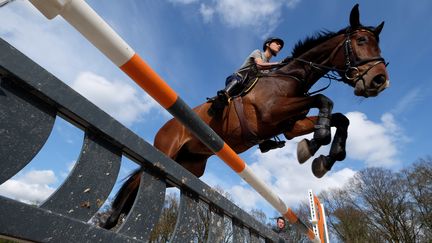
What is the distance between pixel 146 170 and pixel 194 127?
44 cm

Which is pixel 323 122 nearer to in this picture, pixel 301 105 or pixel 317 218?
pixel 301 105

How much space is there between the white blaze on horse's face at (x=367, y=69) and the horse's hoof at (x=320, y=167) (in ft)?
2.18

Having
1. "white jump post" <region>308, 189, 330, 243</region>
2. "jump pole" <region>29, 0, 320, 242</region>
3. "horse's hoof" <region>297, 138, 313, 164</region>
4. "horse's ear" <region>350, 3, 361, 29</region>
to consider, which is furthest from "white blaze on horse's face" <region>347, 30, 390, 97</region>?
"white jump post" <region>308, 189, 330, 243</region>

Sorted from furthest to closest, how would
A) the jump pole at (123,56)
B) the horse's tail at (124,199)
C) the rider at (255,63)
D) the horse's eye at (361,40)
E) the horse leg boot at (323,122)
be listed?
the rider at (255,63), the horse's eye at (361,40), the horse leg boot at (323,122), the horse's tail at (124,199), the jump pole at (123,56)

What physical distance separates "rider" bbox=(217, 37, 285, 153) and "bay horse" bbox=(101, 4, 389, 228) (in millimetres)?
120

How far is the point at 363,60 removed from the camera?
10.2 feet

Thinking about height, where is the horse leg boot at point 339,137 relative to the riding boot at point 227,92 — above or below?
below

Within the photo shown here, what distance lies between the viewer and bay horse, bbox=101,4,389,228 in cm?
307

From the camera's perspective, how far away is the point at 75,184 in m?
0.98

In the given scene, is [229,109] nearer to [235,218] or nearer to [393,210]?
[235,218]

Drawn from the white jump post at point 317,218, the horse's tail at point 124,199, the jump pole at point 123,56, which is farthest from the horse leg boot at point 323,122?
the white jump post at point 317,218

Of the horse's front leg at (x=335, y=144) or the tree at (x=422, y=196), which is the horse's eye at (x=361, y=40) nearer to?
the horse's front leg at (x=335, y=144)

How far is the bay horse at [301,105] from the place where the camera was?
307 centimetres

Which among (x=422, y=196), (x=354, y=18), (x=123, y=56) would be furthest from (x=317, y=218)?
(x=422, y=196)
